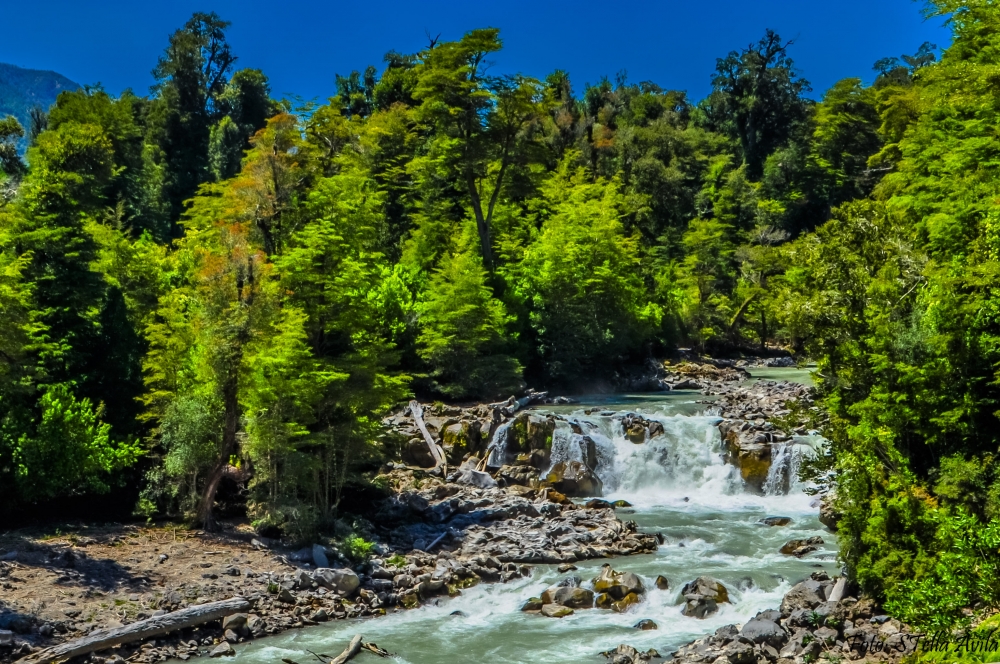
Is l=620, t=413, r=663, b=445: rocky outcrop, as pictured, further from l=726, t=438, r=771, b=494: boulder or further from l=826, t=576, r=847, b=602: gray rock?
l=826, t=576, r=847, b=602: gray rock

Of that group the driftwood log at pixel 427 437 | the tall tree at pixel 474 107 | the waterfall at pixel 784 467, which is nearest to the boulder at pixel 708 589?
the waterfall at pixel 784 467

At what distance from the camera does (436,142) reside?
130 feet

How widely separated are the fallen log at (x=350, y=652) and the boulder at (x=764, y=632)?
618 centimetres

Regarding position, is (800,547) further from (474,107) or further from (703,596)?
(474,107)

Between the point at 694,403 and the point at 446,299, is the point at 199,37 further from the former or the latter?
the point at 694,403

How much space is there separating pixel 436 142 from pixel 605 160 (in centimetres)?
2292

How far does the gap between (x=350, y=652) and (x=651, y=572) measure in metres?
6.89

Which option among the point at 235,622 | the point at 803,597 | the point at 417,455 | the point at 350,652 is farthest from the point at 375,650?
the point at 417,455

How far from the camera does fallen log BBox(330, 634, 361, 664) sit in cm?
1313

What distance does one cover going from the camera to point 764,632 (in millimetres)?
12516

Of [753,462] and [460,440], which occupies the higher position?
[460,440]

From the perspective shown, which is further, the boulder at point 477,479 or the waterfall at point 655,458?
the waterfall at point 655,458

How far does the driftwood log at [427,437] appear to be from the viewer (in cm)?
2570

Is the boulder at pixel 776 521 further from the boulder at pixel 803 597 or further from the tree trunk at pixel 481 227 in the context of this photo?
the tree trunk at pixel 481 227
